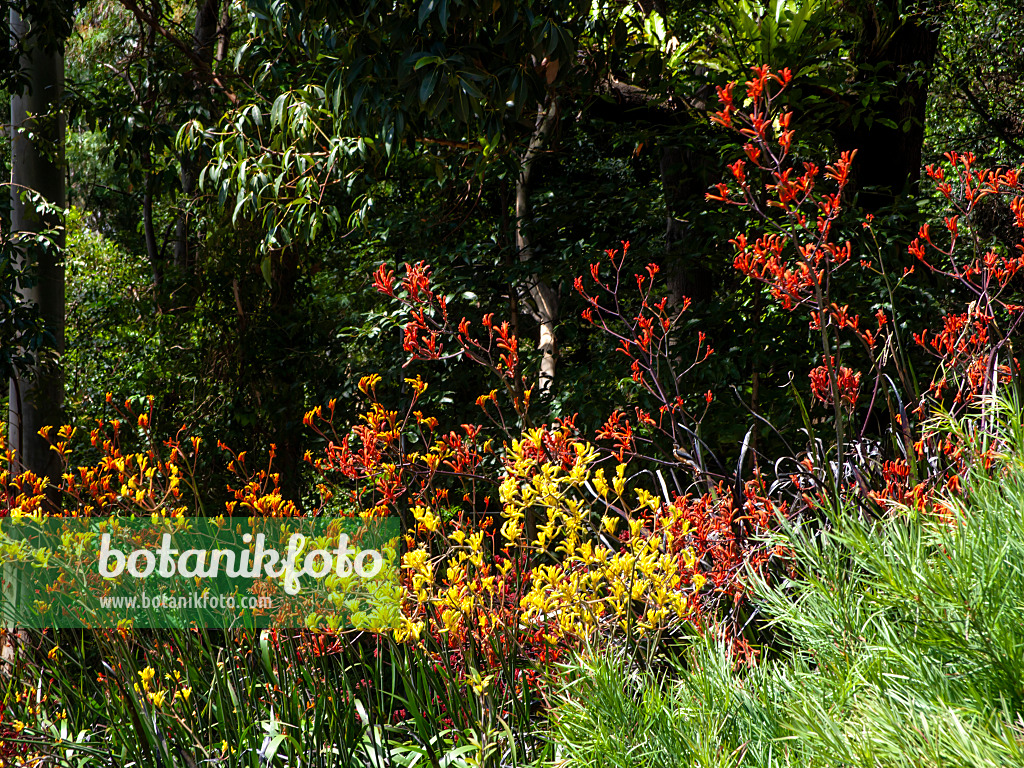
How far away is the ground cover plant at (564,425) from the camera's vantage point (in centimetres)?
125

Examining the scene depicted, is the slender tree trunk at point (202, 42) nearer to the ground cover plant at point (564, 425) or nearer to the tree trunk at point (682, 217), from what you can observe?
the ground cover plant at point (564, 425)

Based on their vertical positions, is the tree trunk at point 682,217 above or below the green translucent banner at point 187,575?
above

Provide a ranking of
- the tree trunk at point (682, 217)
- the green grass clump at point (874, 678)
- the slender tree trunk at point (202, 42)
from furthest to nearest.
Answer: the slender tree trunk at point (202, 42) → the tree trunk at point (682, 217) → the green grass clump at point (874, 678)

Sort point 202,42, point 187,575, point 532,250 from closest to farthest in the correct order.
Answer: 1. point 187,575
2. point 532,250
3. point 202,42

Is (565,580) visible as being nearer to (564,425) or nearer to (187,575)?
(564,425)

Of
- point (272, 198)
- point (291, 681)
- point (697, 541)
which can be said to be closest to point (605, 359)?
point (272, 198)

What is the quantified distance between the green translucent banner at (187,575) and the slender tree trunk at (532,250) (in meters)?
1.96

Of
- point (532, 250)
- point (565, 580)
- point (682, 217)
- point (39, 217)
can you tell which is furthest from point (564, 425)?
point (39, 217)

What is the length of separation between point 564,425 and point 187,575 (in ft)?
3.99

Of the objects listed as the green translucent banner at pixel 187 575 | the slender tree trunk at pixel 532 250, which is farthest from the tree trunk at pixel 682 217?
the green translucent banner at pixel 187 575

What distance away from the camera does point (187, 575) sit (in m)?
2.46

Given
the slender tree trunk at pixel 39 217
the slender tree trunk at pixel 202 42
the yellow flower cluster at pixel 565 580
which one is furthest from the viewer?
the slender tree trunk at pixel 202 42

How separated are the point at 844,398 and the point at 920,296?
148 cm

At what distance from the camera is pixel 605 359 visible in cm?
398
